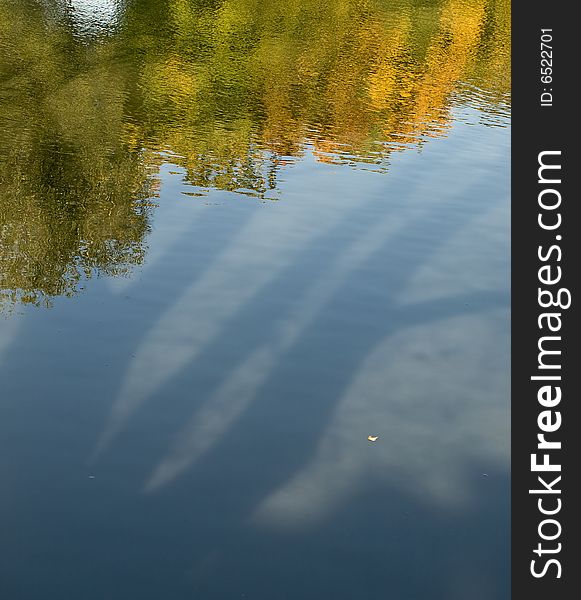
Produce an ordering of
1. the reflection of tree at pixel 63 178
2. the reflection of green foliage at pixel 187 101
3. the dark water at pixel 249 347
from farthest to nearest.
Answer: the reflection of green foliage at pixel 187 101
the reflection of tree at pixel 63 178
the dark water at pixel 249 347

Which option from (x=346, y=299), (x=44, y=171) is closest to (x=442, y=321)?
(x=346, y=299)

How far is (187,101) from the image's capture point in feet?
102

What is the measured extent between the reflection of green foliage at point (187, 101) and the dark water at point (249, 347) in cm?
13

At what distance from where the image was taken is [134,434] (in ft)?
40.1

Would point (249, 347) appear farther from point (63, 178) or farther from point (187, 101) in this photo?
point (187, 101)

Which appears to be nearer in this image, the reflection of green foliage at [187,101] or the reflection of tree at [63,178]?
the reflection of tree at [63,178]

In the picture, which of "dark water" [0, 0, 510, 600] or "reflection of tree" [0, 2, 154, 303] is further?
"reflection of tree" [0, 2, 154, 303]

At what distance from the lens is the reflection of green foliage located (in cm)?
1934

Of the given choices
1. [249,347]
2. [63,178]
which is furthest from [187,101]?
[249,347]

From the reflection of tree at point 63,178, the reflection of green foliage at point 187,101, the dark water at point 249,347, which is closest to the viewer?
the dark water at point 249,347

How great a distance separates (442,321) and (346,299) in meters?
1.68

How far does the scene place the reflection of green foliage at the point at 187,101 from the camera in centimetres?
1934

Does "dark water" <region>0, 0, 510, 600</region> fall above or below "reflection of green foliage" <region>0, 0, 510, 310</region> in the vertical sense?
below

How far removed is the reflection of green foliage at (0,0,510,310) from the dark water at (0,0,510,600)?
0.44 ft
